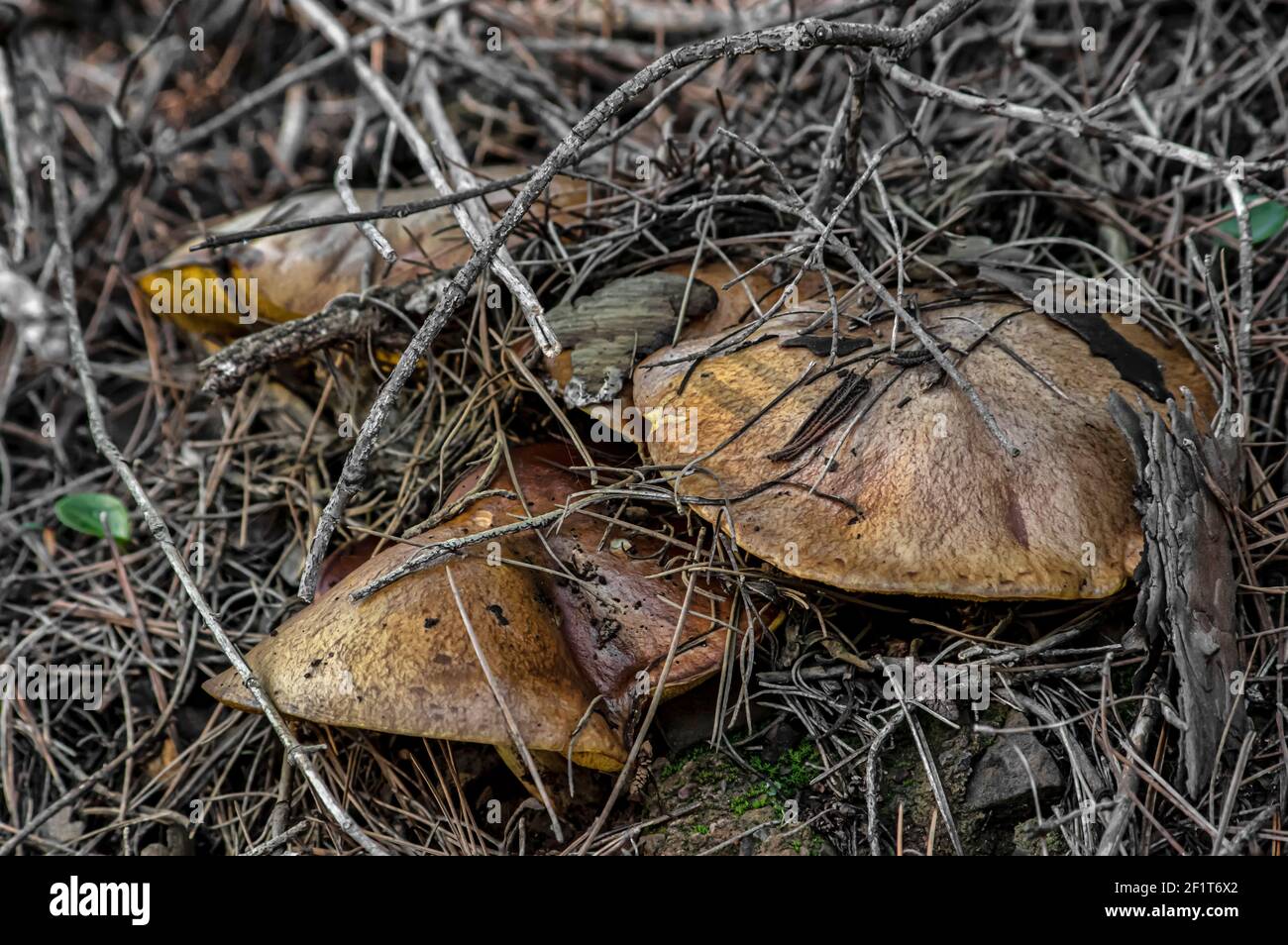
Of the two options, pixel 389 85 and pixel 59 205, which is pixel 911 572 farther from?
pixel 59 205

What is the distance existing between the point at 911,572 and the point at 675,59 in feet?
3.71

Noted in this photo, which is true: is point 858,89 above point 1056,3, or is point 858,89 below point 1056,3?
below

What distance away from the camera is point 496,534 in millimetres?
2098

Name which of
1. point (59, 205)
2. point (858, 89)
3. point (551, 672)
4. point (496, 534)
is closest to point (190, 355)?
point (59, 205)
